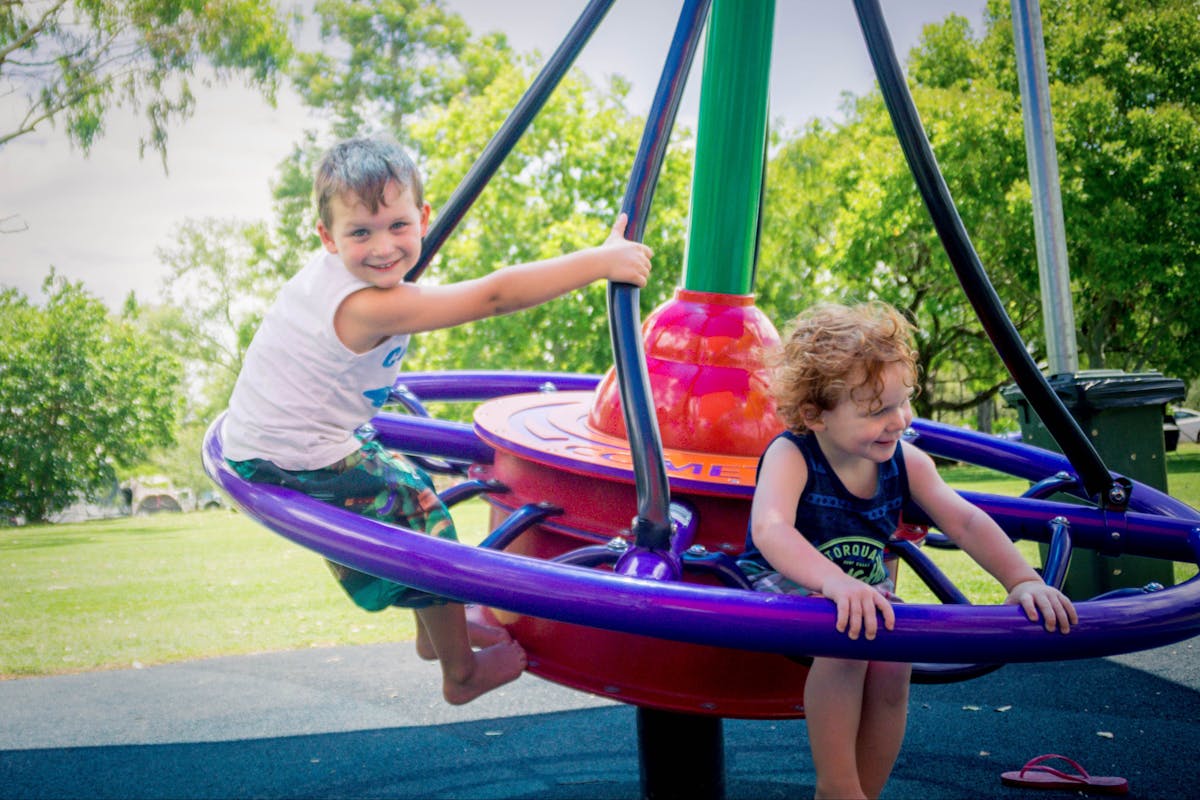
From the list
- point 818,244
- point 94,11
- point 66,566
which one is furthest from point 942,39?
point 66,566

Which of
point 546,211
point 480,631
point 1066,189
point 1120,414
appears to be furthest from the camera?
point 546,211

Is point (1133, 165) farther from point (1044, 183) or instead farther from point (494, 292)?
point (494, 292)

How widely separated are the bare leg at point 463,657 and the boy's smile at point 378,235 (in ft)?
2.04

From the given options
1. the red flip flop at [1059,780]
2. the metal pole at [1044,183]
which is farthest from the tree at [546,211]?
the red flip flop at [1059,780]

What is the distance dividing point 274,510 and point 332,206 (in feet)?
1.57

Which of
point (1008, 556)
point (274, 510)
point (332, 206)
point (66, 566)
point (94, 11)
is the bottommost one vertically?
point (66, 566)

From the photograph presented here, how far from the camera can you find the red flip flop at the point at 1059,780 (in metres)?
3.31

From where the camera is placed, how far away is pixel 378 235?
5.49 feet

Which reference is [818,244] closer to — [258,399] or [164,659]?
[164,659]

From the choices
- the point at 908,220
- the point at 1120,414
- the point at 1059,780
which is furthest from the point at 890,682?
the point at 908,220

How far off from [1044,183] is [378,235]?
2868mm

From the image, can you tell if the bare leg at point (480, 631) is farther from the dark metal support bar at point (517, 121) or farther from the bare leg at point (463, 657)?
the dark metal support bar at point (517, 121)

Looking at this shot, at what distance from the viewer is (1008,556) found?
159 centimetres

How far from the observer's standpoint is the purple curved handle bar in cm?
125
